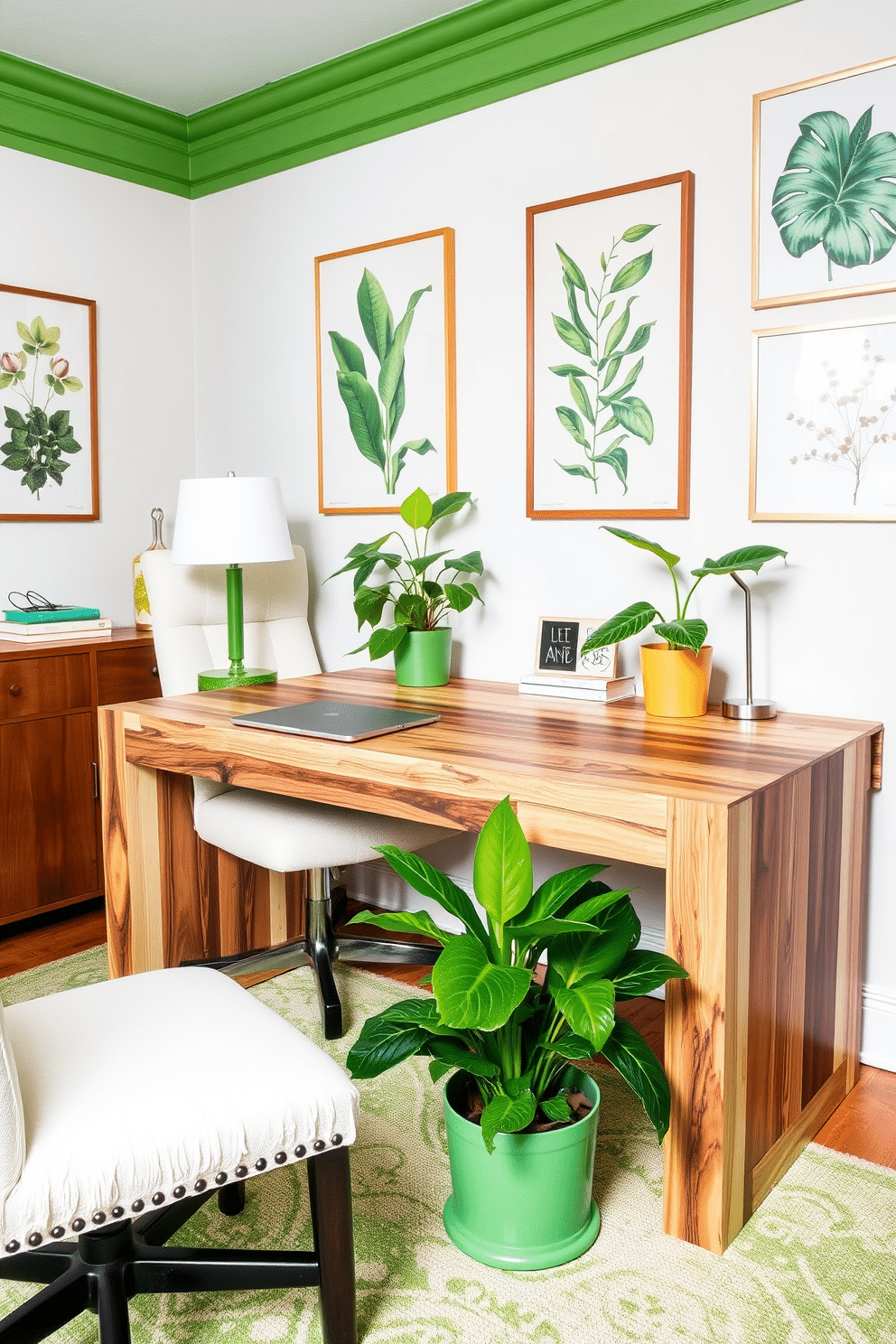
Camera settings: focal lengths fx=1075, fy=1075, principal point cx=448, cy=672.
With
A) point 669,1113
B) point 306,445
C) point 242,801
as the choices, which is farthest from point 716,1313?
point 306,445

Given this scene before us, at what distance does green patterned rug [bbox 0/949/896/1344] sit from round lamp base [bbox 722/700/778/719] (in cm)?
Result: 77

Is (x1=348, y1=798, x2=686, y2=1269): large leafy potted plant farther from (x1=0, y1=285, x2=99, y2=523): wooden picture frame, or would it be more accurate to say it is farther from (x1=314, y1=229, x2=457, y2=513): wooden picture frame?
(x1=0, y1=285, x2=99, y2=523): wooden picture frame

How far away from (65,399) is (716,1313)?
2735 mm

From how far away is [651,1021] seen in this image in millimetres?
2320

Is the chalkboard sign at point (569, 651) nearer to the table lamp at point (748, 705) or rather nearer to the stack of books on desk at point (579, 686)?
the stack of books on desk at point (579, 686)

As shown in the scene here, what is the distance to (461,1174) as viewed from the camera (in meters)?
1.55

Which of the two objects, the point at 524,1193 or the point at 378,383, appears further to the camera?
the point at 378,383

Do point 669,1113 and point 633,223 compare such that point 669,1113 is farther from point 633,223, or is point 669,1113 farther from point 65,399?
point 65,399

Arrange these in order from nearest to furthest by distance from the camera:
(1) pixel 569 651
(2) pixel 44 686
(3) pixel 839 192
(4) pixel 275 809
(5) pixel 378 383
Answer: (3) pixel 839 192 < (4) pixel 275 809 < (1) pixel 569 651 < (2) pixel 44 686 < (5) pixel 378 383

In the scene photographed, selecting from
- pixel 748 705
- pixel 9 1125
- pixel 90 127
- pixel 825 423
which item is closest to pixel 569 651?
pixel 748 705

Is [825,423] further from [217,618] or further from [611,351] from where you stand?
[217,618]

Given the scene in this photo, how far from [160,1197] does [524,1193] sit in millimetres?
586

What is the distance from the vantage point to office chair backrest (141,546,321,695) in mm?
2617

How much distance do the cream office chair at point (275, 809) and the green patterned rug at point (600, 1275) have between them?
1.82 feet
